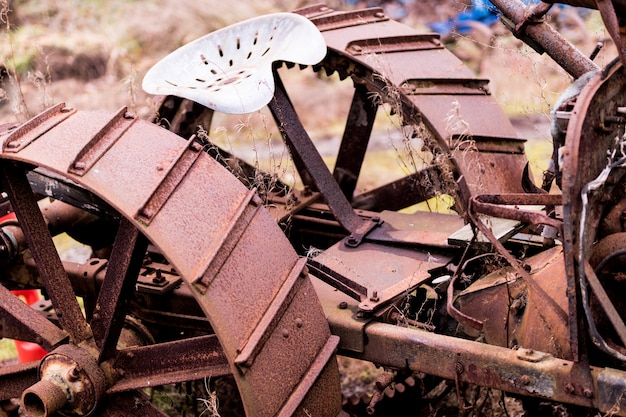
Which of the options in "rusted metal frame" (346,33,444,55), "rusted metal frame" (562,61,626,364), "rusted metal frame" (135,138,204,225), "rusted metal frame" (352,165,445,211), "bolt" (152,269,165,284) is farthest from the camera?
"rusted metal frame" (352,165,445,211)

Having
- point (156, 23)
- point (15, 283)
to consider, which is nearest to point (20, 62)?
point (156, 23)

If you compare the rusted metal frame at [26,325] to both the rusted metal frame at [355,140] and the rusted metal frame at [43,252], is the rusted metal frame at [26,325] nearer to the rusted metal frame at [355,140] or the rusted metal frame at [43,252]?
the rusted metal frame at [43,252]

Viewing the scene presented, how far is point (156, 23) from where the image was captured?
9820 millimetres

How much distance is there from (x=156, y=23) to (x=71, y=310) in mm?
7447

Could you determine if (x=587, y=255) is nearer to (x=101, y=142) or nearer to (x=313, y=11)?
(x=101, y=142)

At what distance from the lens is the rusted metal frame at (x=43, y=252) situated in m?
2.92

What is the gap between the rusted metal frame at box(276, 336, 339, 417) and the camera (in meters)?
2.45

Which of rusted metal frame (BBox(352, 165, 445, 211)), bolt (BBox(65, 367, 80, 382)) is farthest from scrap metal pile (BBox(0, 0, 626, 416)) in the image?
rusted metal frame (BBox(352, 165, 445, 211))

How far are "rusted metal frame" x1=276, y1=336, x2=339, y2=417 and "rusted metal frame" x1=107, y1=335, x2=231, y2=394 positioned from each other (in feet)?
0.87

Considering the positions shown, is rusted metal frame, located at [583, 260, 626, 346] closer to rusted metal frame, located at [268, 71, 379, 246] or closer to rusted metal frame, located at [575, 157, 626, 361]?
rusted metal frame, located at [575, 157, 626, 361]

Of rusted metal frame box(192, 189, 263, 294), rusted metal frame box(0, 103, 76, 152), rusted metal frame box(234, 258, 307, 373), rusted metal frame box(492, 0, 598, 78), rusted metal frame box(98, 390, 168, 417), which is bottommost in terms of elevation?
rusted metal frame box(98, 390, 168, 417)

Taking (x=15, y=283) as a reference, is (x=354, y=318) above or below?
above

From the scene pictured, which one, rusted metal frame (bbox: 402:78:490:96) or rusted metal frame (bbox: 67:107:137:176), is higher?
rusted metal frame (bbox: 67:107:137:176)

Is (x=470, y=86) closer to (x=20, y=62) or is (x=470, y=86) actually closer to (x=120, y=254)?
(x=120, y=254)
